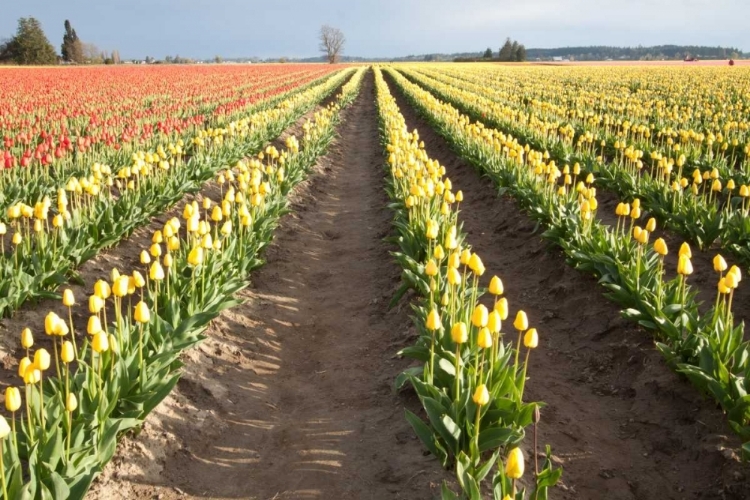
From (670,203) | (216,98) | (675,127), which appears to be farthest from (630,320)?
(216,98)

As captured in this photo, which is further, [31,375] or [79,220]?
[79,220]

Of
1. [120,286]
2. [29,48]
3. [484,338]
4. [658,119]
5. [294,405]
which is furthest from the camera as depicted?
[29,48]

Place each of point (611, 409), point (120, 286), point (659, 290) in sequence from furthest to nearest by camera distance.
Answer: point (659, 290), point (611, 409), point (120, 286)

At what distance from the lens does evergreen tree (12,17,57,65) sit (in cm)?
7769

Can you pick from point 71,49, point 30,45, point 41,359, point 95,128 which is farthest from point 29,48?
point 41,359

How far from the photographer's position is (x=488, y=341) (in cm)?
321

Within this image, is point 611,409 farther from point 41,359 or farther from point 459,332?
point 41,359

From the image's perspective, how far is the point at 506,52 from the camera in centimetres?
12044

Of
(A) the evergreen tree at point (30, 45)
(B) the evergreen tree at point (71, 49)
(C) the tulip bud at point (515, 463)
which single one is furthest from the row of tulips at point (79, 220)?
(B) the evergreen tree at point (71, 49)

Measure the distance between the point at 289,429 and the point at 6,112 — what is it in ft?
58.7

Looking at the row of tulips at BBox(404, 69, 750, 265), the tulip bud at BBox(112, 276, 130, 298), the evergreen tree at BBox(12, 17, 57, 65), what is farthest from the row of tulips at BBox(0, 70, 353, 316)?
the evergreen tree at BBox(12, 17, 57, 65)

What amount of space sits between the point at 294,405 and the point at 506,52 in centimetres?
12443

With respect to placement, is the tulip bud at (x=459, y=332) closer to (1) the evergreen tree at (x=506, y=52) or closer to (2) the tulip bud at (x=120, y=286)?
(2) the tulip bud at (x=120, y=286)

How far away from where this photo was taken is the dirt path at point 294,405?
156 inches
